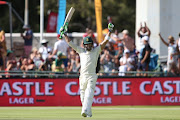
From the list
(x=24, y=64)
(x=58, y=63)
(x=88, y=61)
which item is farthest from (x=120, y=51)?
(x=88, y=61)

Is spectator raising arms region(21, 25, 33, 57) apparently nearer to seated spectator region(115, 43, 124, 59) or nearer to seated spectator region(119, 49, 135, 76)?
seated spectator region(115, 43, 124, 59)

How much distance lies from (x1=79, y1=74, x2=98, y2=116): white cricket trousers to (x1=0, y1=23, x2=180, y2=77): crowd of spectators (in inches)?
242

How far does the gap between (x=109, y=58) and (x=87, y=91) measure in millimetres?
8043

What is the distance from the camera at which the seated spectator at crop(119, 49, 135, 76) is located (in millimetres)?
21594

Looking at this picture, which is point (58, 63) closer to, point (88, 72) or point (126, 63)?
point (126, 63)

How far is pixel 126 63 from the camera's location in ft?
71.3

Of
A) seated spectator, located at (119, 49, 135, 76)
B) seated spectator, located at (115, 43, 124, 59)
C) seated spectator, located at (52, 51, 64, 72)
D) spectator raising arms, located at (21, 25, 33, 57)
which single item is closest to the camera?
seated spectator, located at (119, 49, 135, 76)

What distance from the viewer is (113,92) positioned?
2133 centimetres

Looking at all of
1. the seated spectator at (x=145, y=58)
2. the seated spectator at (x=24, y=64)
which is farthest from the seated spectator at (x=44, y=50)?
the seated spectator at (x=145, y=58)

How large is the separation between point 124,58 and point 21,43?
23.2 feet

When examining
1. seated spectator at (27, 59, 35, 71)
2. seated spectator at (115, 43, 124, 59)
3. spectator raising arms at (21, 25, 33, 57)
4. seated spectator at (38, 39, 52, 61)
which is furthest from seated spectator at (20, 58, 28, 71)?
seated spectator at (115, 43, 124, 59)

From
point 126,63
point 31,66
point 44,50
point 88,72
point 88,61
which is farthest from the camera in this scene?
point 44,50

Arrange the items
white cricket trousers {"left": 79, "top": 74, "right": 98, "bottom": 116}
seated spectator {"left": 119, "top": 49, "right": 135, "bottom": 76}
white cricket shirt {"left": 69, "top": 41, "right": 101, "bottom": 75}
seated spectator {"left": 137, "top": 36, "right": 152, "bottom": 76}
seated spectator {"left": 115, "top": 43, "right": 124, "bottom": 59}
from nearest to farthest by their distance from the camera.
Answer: white cricket trousers {"left": 79, "top": 74, "right": 98, "bottom": 116}, white cricket shirt {"left": 69, "top": 41, "right": 101, "bottom": 75}, seated spectator {"left": 137, "top": 36, "right": 152, "bottom": 76}, seated spectator {"left": 119, "top": 49, "right": 135, "bottom": 76}, seated spectator {"left": 115, "top": 43, "right": 124, "bottom": 59}

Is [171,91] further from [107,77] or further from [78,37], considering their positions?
[78,37]
